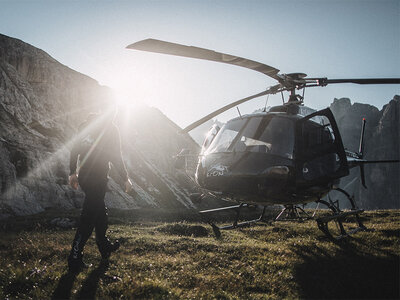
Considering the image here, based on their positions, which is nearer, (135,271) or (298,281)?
(298,281)

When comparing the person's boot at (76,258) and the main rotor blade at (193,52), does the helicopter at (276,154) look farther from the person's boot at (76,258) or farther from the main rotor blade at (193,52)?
the person's boot at (76,258)

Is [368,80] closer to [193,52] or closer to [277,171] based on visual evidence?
[277,171]

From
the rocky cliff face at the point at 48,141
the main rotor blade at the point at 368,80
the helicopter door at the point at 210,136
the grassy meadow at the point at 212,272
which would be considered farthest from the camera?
the rocky cliff face at the point at 48,141

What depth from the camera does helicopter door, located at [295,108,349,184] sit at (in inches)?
241

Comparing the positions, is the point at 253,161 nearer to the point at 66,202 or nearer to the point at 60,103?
the point at 66,202

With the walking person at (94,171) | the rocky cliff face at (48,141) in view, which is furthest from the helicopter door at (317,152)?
the rocky cliff face at (48,141)

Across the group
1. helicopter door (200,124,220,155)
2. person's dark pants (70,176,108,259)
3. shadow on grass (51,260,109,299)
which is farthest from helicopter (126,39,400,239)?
shadow on grass (51,260,109,299)

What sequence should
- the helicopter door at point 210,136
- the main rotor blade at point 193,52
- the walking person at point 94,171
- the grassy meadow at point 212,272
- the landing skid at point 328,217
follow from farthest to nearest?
1. the helicopter door at point 210,136
2. the landing skid at point 328,217
3. the walking person at point 94,171
4. the main rotor blade at point 193,52
5. the grassy meadow at point 212,272

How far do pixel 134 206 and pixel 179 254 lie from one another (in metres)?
41.7

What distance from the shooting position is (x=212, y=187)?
655 cm

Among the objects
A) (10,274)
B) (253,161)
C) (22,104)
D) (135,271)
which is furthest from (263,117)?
(22,104)

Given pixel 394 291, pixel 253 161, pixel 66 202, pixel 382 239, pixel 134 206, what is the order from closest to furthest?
pixel 394 291 < pixel 253 161 < pixel 382 239 < pixel 66 202 < pixel 134 206

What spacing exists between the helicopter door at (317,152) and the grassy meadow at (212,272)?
6.35 ft

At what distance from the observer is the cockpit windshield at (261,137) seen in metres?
6.11
